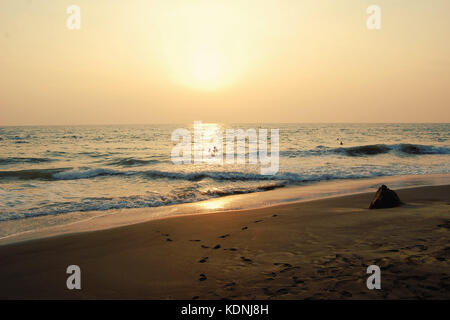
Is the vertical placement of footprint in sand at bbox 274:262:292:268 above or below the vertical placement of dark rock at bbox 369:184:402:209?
below

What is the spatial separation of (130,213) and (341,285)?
7511 mm

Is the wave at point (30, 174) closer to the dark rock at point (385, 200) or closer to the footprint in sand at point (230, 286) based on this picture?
the dark rock at point (385, 200)

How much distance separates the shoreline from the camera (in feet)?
27.5

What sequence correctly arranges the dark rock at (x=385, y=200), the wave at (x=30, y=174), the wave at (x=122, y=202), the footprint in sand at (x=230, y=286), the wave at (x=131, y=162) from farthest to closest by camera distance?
the wave at (x=131, y=162), the wave at (x=30, y=174), the wave at (x=122, y=202), the dark rock at (x=385, y=200), the footprint in sand at (x=230, y=286)

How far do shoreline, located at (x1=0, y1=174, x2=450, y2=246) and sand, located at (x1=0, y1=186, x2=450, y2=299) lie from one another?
84 centimetres

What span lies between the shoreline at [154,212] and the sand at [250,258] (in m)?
0.84

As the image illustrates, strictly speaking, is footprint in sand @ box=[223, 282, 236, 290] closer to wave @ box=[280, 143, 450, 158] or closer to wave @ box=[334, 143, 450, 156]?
wave @ box=[280, 143, 450, 158]

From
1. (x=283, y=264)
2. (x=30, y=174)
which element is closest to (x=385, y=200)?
(x=283, y=264)

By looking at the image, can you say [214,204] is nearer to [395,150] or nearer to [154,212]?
[154,212]

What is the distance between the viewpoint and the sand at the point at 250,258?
13.8 feet

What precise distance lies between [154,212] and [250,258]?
221 inches

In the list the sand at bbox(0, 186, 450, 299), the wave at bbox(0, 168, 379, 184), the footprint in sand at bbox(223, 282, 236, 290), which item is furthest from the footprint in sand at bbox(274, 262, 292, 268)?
the wave at bbox(0, 168, 379, 184)

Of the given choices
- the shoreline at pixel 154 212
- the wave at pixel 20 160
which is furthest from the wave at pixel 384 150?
the wave at pixel 20 160

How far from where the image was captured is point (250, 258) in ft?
17.9
